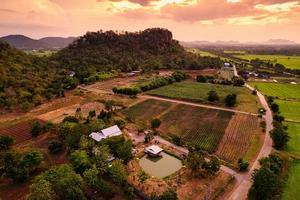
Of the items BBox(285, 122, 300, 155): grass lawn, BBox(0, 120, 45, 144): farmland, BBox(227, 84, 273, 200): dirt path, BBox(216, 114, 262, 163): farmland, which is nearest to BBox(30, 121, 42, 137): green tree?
BBox(0, 120, 45, 144): farmland

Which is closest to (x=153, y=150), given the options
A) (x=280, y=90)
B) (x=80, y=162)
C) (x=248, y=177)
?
(x=80, y=162)

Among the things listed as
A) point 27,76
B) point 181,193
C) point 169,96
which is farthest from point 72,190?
point 27,76

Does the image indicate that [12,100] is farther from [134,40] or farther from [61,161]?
[134,40]

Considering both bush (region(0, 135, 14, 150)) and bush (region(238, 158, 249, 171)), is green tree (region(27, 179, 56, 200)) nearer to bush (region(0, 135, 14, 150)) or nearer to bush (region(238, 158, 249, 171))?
bush (region(0, 135, 14, 150))

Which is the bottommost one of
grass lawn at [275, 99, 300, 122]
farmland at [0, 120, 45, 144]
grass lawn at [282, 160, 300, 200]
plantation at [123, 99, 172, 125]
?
farmland at [0, 120, 45, 144]

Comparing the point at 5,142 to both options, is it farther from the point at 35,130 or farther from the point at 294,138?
the point at 294,138

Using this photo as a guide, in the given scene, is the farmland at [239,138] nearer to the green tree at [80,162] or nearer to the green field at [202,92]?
the green field at [202,92]
